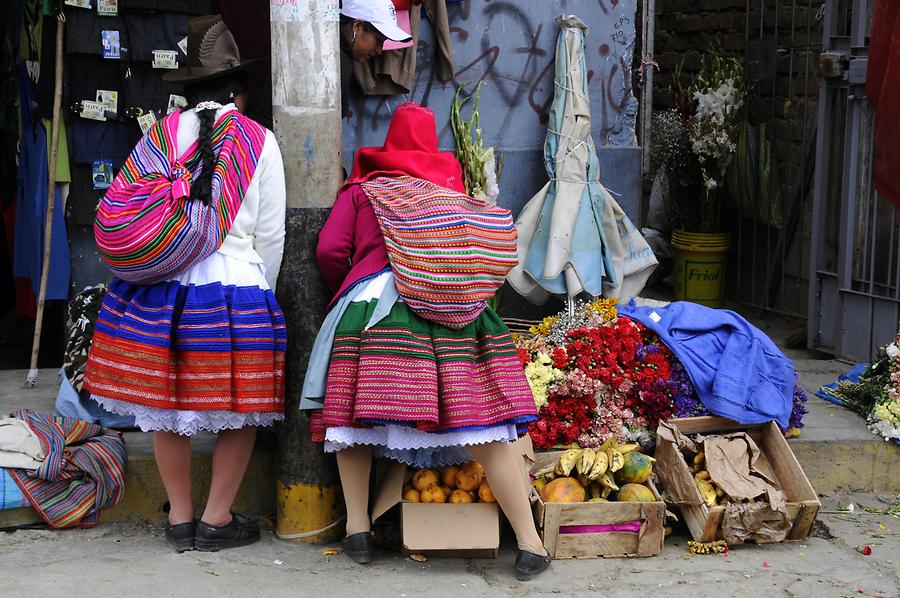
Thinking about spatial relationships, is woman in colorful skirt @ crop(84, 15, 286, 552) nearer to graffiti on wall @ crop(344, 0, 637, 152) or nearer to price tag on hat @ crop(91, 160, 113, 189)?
price tag on hat @ crop(91, 160, 113, 189)

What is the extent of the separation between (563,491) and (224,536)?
1379mm

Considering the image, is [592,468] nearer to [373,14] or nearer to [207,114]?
[207,114]

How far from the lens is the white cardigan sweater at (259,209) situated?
4.23m

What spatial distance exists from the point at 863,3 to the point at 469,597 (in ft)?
13.9

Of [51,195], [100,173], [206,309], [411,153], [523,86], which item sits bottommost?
[206,309]

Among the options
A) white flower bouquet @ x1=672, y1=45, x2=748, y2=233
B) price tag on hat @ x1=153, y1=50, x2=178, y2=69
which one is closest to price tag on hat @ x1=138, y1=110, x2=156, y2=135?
price tag on hat @ x1=153, y1=50, x2=178, y2=69

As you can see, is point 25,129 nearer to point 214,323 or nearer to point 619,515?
point 214,323

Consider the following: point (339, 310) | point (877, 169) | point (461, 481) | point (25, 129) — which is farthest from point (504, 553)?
point (25, 129)

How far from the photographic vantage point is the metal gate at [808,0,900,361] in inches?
252

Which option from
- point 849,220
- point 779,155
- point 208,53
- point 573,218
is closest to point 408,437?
point 208,53

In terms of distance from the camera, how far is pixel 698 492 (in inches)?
179

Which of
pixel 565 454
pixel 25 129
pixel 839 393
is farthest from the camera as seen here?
pixel 25 129

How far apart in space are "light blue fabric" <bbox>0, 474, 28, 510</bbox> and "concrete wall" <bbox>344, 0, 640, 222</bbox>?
280 cm

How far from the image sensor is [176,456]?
4.39 m
